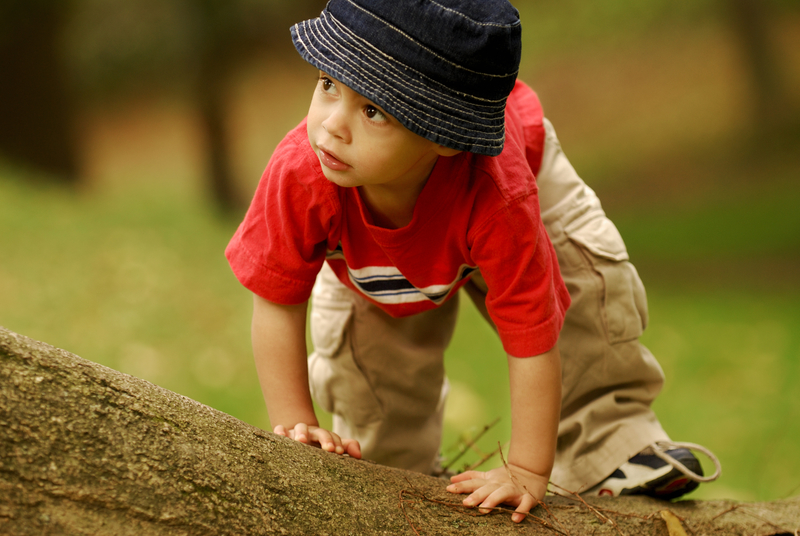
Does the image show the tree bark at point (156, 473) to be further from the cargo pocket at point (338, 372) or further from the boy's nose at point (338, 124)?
the cargo pocket at point (338, 372)

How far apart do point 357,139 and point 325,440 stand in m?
0.29

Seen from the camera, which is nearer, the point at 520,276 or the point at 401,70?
the point at 401,70

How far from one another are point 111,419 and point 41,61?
317 cm

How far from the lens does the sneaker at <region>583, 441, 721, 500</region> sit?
2.63 ft

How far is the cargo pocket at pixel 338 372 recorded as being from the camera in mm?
927

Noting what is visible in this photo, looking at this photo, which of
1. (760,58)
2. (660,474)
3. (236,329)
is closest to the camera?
(660,474)

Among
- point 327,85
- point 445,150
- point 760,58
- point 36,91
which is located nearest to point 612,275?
point 445,150

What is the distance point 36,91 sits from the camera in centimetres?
311

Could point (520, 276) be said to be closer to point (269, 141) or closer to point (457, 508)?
point (457, 508)

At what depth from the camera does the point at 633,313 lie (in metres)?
0.87

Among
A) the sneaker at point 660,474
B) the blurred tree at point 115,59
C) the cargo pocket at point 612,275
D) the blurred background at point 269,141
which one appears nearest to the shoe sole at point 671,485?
the sneaker at point 660,474

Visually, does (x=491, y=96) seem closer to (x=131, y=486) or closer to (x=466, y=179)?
(x=466, y=179)

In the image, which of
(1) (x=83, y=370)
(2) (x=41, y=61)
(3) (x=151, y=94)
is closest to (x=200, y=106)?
(3) (x=151, y=94)

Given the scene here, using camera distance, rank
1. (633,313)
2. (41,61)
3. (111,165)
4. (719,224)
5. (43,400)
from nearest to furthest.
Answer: (43,400) → (633,313) → (719,224) → (41,61) → (111,165)
